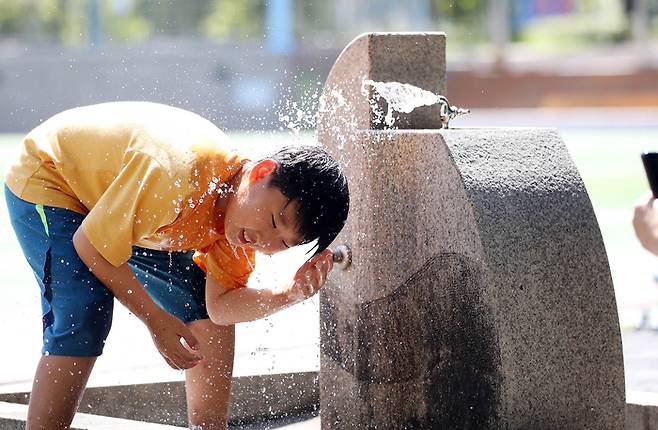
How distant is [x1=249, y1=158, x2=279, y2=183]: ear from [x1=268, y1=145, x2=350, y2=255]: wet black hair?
0.01 m

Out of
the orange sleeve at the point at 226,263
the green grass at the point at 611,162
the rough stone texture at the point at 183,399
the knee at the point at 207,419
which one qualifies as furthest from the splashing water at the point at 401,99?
the green grass at the point at 611,162

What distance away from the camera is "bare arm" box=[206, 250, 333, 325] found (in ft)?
11.5

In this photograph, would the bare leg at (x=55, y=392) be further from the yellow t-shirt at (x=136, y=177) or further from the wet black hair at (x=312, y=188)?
the wet black hair at (x=312, y=188)

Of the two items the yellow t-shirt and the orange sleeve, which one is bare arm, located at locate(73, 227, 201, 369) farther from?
the orange sleeve

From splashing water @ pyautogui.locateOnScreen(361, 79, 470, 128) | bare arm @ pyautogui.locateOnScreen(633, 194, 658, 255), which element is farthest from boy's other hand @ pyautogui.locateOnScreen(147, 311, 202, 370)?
bare arm @ pyautogui.locateOnScreen(633, 194, 658, 255)

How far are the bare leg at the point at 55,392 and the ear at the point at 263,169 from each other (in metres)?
0.75

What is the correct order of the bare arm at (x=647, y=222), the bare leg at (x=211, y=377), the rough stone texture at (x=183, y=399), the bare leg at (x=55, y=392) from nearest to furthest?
the bare leg at (x=55, y=392), the bare leg at (x=211, y=377), the bare arm at (x=647, y=222), the rough stone texture at (x=183, y=399)

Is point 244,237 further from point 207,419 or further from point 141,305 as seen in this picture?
point 207,419

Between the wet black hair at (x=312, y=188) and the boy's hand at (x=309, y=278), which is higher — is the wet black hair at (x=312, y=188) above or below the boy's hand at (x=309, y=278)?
above

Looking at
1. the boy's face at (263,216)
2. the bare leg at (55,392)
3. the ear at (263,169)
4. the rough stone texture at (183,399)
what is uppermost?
the ear at (263,169)

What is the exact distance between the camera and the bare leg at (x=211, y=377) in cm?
388

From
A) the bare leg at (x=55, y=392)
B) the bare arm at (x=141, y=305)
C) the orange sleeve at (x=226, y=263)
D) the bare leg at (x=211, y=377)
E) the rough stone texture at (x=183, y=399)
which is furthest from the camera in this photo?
the rough stone texture at (x=183, y=399)

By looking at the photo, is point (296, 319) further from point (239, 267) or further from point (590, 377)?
point (590, 377)

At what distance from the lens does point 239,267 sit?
3785mm
